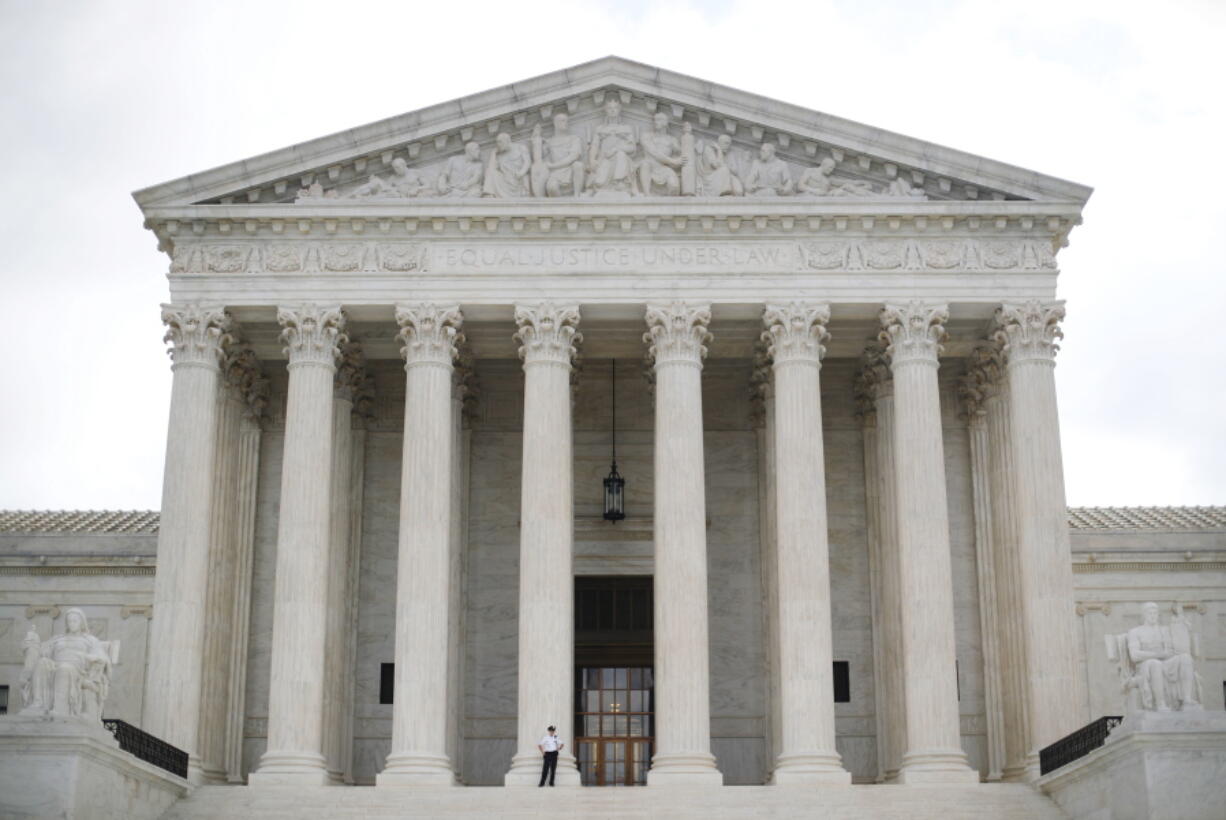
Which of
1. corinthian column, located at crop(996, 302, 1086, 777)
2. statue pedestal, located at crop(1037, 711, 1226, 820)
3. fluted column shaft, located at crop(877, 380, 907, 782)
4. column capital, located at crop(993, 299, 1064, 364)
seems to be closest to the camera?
statue pedestal, located at crop(1037, 711, 1226, 820)

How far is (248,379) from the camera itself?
40.0 meters

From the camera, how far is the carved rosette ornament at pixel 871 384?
3969 centimetres

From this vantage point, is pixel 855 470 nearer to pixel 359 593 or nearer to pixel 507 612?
pixel 507 612

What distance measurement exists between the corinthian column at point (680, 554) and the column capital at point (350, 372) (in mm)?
7340

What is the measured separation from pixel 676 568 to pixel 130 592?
16675mm

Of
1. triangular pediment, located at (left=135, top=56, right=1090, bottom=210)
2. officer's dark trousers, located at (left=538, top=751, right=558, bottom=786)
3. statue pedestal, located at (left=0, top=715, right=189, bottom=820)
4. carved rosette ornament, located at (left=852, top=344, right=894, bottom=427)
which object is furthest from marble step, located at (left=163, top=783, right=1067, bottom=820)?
triangular pediment, located at (left=135, top=56, right=1090, bottom=210)

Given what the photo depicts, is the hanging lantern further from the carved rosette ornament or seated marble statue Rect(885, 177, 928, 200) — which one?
seated marble statue Rect(885, 177, 928, 200)

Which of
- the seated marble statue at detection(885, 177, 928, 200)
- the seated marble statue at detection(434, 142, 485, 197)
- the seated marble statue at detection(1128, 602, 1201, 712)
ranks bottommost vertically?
the seated marble statue at detection(1128, 602, 1201, 712)

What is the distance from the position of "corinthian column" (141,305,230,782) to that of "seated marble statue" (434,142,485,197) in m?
5.69

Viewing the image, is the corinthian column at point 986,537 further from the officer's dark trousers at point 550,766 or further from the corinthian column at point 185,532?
the corinthian column at point 185,532

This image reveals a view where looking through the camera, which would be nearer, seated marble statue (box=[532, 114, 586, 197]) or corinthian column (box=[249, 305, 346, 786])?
corinthian column (box=[249, 305, 346, 786])

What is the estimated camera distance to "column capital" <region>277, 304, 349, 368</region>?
120 feet

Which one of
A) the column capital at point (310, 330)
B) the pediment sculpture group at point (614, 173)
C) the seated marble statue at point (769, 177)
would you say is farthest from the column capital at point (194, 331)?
the seated marble statue at point (769, 177)

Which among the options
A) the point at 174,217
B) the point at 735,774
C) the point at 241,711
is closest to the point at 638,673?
the point at 735,774
